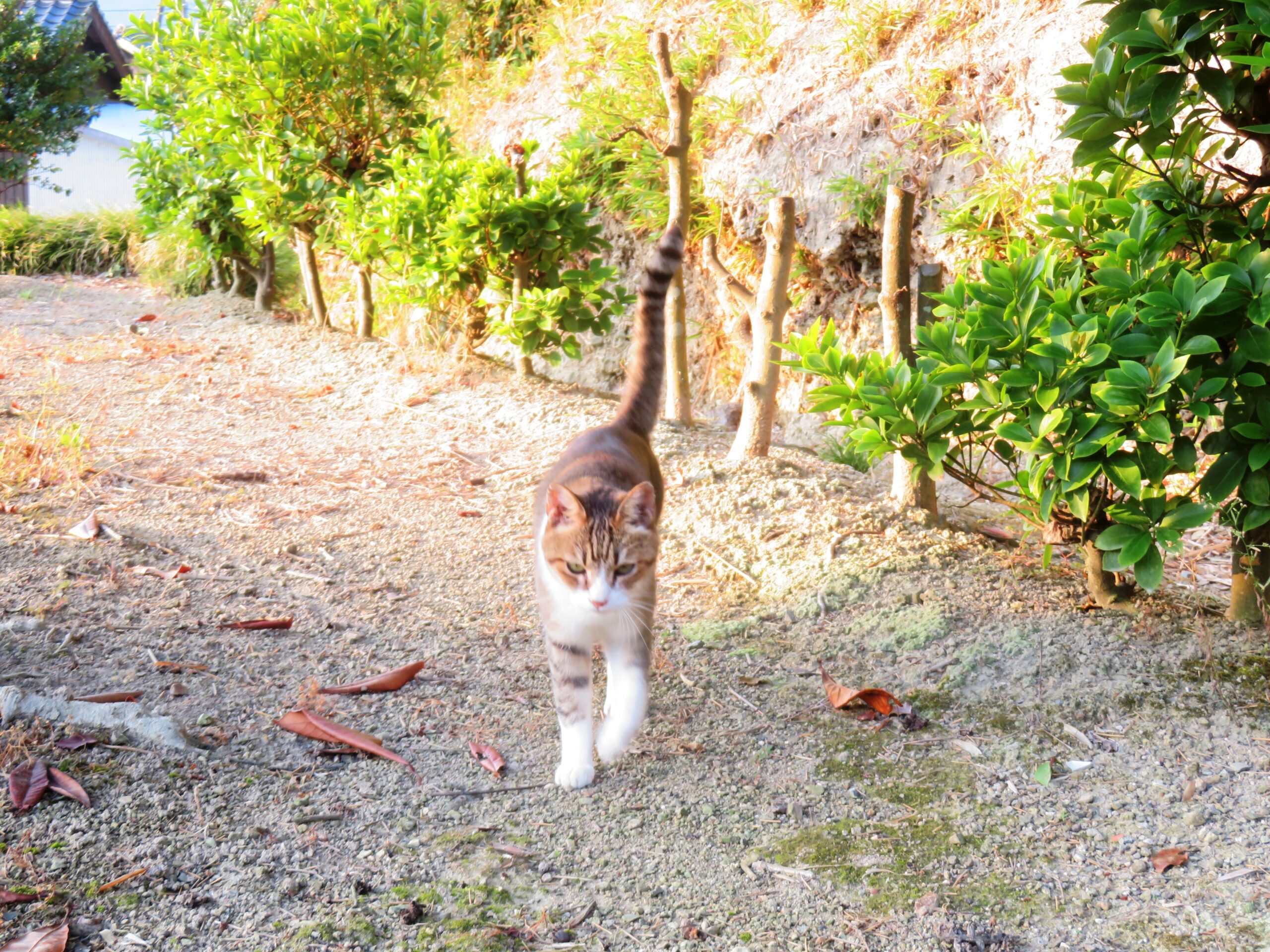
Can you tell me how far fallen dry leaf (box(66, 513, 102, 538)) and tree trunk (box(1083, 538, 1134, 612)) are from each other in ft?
11.3

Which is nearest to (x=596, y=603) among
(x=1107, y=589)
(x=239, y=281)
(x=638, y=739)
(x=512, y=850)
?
(x=638, y=739)

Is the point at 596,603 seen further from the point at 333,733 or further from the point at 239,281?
the point at 239,281

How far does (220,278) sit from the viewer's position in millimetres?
8523

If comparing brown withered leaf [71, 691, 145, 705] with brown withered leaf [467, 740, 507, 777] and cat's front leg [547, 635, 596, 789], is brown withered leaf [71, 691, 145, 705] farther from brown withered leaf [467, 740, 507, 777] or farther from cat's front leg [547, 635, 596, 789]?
cat's front leg [547, 635, 596, 789]

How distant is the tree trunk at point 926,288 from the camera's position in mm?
3977

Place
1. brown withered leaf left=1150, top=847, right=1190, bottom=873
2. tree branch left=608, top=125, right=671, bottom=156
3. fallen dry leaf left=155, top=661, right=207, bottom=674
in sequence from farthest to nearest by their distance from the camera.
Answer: tree branch left=608, top=125, right=671, bottom=156, fallen dry leaf left=155, top=661, right=207, bottom=674, brown withered leaf left=1150, top=847, right=1190, bottom=873

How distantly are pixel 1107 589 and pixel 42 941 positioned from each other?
9.68 feet

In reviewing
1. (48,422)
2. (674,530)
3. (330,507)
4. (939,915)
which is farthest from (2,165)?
(939,915)

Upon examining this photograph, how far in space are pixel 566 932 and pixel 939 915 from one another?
2.51 feet

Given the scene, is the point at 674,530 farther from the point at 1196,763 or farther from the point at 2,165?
the point at 2,165

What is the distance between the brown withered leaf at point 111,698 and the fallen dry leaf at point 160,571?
0.87 m

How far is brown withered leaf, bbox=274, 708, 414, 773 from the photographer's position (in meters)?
2.51

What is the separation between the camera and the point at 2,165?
11383 mm

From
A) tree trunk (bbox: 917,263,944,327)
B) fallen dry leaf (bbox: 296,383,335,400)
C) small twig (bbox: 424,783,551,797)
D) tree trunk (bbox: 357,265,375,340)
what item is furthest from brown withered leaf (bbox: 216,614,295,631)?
tree trunk (bbox: 357,265,375,340)
